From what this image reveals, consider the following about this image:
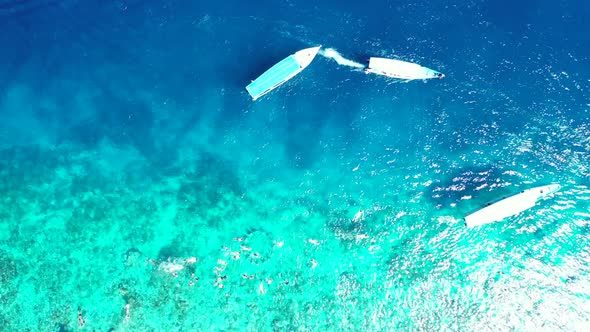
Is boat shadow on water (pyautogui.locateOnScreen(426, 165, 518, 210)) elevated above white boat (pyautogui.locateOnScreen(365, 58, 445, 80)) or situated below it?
below

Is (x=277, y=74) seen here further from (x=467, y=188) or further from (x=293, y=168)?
(x=467, y=188)

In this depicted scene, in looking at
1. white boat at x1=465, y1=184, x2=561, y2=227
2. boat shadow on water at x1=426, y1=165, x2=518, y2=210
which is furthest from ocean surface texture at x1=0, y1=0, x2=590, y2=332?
white boat at x1=465, y1=184, x2=561, y2=227

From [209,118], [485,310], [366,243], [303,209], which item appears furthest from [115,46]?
[485,310]

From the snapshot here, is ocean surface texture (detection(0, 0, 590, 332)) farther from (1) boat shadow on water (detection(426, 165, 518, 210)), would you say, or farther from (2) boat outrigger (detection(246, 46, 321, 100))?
(2) boat outrigger (detection(246, 46, 321, 100))

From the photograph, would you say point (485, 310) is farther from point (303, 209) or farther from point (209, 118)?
point (209, 118)

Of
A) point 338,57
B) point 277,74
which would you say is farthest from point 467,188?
point 277,74

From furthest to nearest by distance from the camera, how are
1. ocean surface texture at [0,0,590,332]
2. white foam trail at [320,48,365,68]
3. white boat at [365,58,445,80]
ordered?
white foam trail at [320,48,365,68] → white boat at [365,58,445,80] → ocean surface texture at [0,0,590,332]
